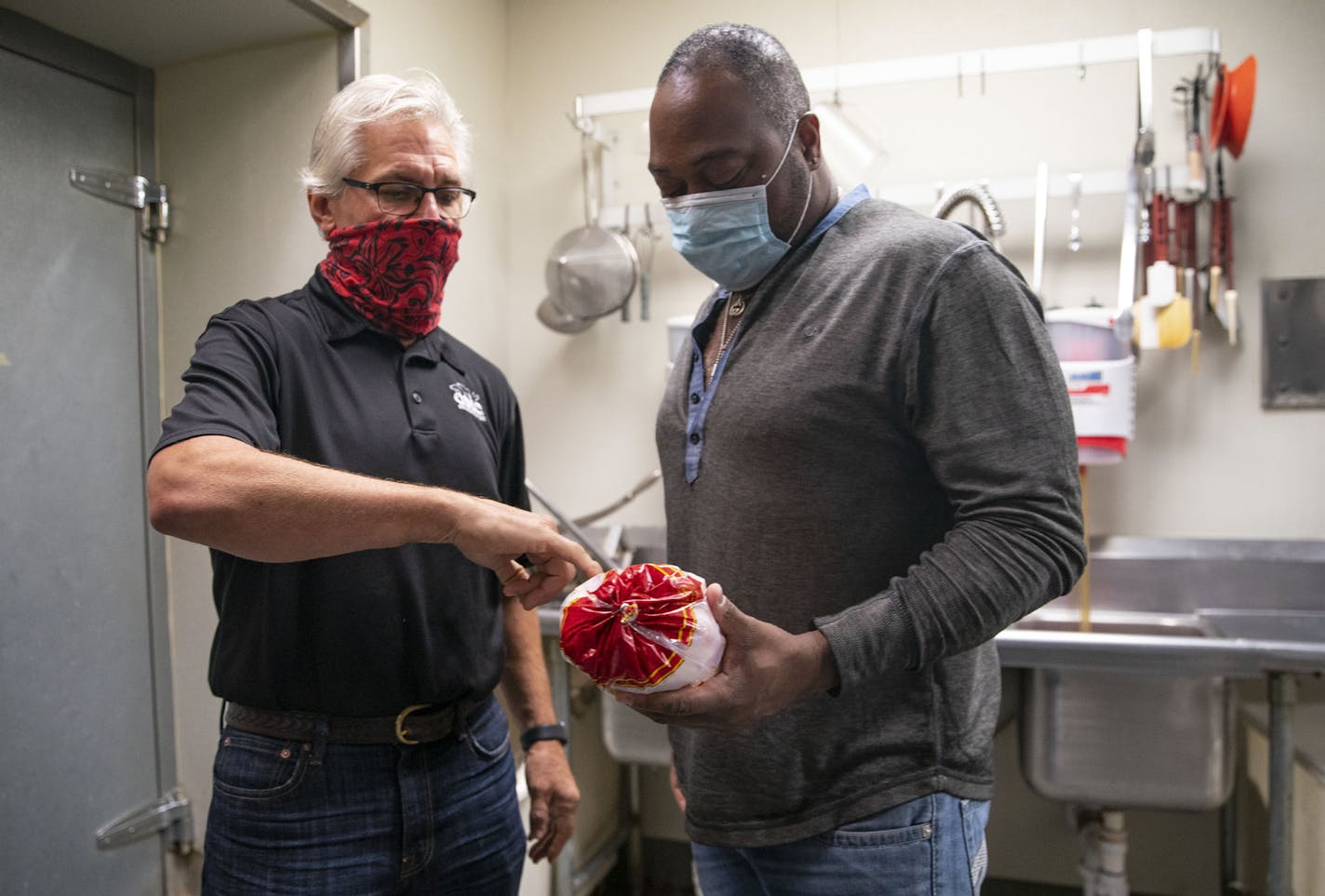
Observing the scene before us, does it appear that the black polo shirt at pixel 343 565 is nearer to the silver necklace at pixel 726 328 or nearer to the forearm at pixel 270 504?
the forearm at pixel 270 504

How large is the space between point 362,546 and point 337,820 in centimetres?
35

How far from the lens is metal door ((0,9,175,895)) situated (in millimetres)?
1424

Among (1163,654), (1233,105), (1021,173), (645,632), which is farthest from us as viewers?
(1021,173)

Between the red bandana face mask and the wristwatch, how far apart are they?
21.0 inches

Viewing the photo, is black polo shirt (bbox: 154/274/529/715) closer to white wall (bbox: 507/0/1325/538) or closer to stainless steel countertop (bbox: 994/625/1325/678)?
stainless steel countertop (bbox: 994/625/1325/678)

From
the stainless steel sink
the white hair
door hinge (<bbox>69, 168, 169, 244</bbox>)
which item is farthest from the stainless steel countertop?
door hinge (<bbox>69, 168, 169, 244</bbox>)

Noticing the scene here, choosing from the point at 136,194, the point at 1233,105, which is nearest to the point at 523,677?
the point at 136,194

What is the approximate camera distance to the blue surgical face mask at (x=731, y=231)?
2.92ft

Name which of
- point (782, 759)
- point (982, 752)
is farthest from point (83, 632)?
point (982, 752)

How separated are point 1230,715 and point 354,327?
1.57 meters

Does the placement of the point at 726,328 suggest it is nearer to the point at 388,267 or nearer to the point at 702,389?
the point at 702,389

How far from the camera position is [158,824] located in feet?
5.58

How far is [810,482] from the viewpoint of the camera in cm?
82

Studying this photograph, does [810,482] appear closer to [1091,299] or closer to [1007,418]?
[1007,418]
